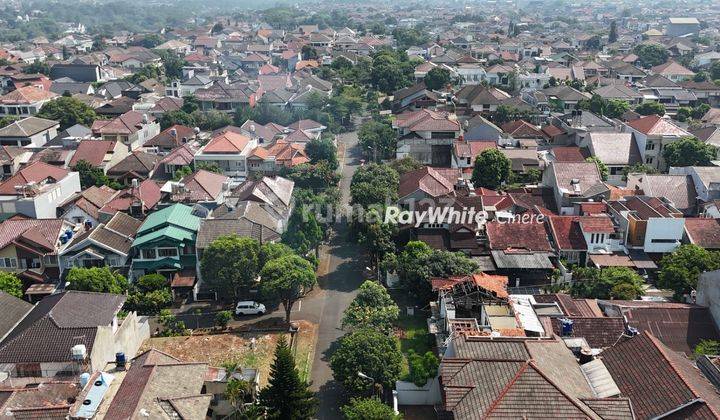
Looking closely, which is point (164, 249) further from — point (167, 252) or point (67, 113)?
point (67, 113)

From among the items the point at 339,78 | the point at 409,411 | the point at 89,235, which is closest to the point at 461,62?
the point at 339,78

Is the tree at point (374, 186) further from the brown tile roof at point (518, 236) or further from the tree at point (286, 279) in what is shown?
the tree at point (286, 279)

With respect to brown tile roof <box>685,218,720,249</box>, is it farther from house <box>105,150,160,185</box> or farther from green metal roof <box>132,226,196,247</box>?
house <box>105,150,160,185</box>

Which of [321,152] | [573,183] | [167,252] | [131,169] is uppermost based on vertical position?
[573,183]

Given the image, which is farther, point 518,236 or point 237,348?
point 518,236

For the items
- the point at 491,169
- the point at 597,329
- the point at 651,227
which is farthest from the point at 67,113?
the point at 597,329

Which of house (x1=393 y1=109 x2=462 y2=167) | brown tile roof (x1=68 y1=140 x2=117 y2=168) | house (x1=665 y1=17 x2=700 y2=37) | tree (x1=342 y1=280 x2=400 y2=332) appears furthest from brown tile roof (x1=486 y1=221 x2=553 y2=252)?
house (x1=665 y1=17 x2=700 y2=37)

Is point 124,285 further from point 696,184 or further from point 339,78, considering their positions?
point 339,78
